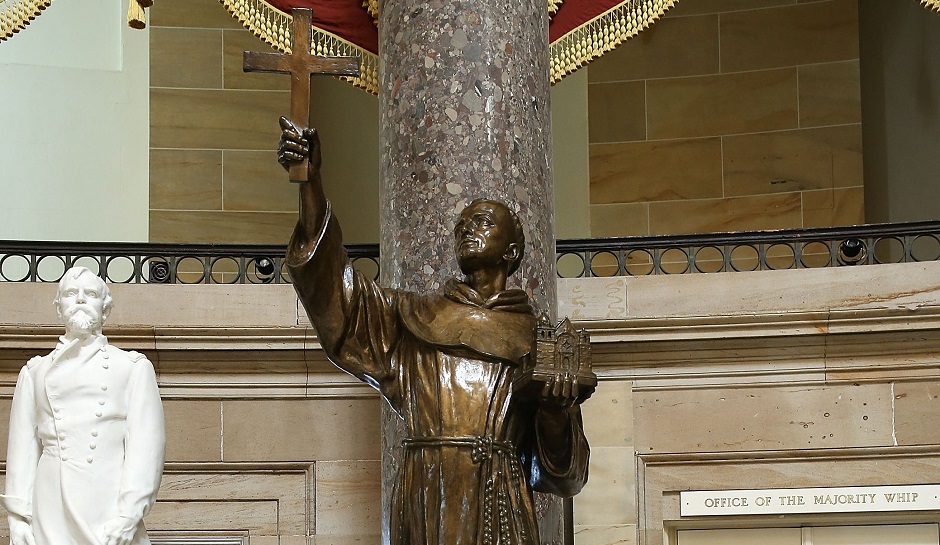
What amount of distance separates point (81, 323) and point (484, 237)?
84.7 inches

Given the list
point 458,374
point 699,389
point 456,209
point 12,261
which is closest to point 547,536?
point 456,209

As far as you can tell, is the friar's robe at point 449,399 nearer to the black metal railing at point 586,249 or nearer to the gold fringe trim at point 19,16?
the black metal railing at point 586,249

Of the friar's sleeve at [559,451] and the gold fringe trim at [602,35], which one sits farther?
the gold fringe trim at [602,35]

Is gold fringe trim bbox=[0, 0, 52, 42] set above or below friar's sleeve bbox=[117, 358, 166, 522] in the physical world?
above

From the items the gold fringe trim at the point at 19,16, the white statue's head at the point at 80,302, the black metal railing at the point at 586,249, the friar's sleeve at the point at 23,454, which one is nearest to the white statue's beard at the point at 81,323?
the white statue's head at the point at 80,302

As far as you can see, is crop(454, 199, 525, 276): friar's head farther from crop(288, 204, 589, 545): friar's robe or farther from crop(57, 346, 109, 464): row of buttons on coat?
crop(57, 346, 109, 464): row of buttons on coat

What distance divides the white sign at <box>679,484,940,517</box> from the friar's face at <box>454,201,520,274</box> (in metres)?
3.92

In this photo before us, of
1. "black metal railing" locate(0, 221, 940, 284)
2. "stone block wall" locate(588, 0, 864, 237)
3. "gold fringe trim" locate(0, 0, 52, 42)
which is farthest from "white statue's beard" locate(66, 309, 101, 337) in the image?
"stone block wall" locate(588, 0, 864, 237)

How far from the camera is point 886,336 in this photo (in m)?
7.98

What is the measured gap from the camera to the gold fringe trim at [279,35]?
8.42m

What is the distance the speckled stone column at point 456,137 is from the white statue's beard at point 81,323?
1.12 meters

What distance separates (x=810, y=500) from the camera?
315 inches

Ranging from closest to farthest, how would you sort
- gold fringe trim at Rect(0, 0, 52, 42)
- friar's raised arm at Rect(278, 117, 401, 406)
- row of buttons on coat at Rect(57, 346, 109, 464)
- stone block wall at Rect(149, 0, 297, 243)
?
friar's raised arm at Rect(278, 117, 401, 406) < row of buttons on coat at Rect(57, 346, 109, 464) < gold fringe trim at Rect(0, 0, 52, 42) < stone block wall at Rect(149, 0, 297, 243)

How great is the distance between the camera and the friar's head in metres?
4.42
